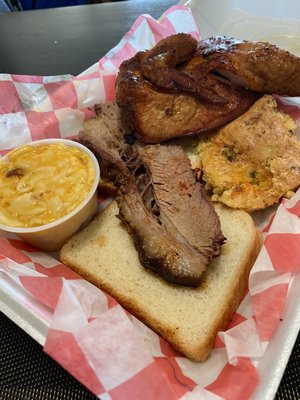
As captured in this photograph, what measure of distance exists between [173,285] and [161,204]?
0.38 metres

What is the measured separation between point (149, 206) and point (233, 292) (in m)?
0.55

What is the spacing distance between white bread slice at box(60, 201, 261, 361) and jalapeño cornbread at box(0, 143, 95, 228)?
0.21 metres

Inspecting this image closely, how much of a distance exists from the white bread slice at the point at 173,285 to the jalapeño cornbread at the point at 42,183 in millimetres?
207

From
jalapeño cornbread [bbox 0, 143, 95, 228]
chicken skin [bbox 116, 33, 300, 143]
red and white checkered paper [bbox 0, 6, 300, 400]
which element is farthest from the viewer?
chicken skin [bbox 116, 33, 300, 143]

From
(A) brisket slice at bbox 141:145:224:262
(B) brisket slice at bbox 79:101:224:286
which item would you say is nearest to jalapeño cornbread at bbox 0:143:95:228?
(B) brisket slice at bbox 79:101:224:286

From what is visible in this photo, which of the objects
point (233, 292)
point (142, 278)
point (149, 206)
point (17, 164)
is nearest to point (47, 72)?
point (17, 164)

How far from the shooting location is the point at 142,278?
6.27 ft

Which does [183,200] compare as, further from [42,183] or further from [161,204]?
[42,183]

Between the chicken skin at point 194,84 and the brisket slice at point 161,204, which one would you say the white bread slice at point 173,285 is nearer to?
the brisket slice at point 161,204

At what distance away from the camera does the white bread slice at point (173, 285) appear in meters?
1.72

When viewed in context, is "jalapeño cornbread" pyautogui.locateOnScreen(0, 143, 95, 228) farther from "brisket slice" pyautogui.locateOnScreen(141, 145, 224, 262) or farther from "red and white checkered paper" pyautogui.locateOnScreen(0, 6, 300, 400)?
"brisket slice" pyautogui.locateOnScreen(141, 145, 224, 262)

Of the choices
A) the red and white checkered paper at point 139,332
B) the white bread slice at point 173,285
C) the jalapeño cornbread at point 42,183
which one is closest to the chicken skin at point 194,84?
the jalapeño cornbread at point 42,183

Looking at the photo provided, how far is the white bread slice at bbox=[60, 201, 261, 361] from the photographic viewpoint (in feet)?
5.64

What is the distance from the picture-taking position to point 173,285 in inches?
72.2
